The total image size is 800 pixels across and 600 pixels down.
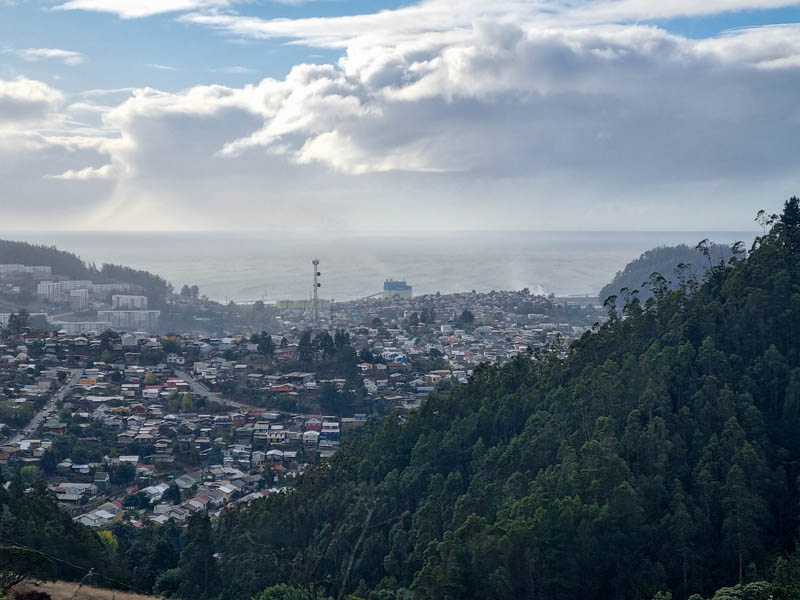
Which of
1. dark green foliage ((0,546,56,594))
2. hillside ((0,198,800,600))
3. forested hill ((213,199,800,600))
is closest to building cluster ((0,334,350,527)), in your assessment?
hillside ((0,198,800,600))

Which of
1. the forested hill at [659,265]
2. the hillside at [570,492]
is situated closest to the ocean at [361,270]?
the forested hill at [659,265]

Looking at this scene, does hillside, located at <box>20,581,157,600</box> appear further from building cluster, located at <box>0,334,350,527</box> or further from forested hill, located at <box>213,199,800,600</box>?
building cluster, located at <box>0,334,350,527</box>

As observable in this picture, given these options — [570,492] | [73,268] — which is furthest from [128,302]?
[570,492]

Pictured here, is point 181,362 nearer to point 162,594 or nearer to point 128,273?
point 162,594

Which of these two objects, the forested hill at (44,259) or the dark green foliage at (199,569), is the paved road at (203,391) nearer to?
the dark green foliage at (199,569)

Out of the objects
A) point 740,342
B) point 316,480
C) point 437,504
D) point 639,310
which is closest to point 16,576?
point 437,504

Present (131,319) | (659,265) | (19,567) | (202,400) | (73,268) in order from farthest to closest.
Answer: (659,265) → (73,268) → (131,319) → (202,400) → (19,567)

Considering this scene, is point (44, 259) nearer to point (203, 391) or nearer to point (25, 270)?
point (25, 270)

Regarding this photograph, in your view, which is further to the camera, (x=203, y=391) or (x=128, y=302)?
(x=128, y=302)
